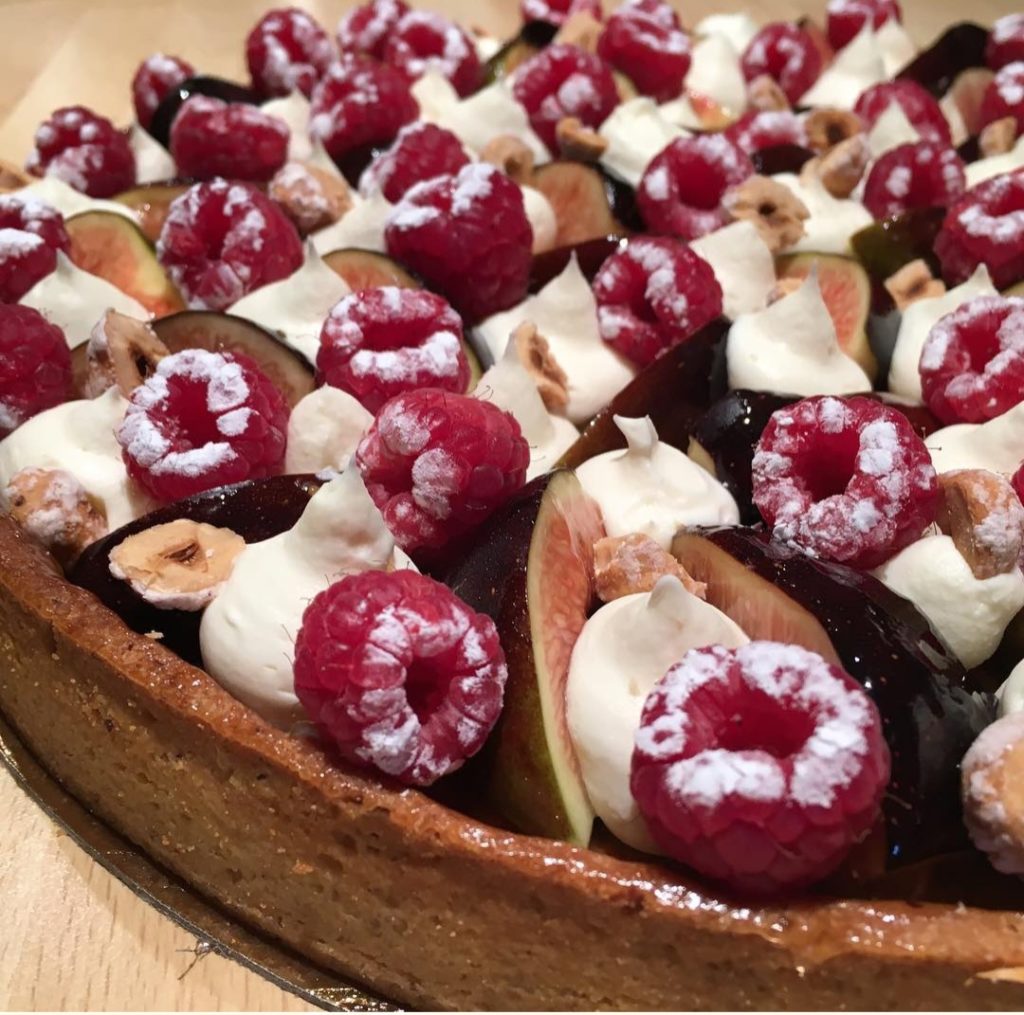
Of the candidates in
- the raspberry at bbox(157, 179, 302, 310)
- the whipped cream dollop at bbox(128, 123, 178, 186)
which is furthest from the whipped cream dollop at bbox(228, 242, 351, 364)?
the whipped cream dollop at bbox(128, 123, 178, 186)

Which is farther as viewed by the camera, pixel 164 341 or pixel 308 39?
pixel 308 39

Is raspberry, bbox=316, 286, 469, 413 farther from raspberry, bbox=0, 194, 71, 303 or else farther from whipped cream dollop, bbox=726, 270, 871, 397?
raspberry, bbox=0, 194, 71, 303

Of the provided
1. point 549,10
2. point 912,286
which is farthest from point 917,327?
point 549,10

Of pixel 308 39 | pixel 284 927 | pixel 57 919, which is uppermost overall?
pixel 308 39

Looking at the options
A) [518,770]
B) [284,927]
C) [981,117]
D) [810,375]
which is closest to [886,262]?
[810,375]

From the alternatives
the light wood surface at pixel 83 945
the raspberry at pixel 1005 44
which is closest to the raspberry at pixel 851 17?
the raspberry at pixel 1005 44

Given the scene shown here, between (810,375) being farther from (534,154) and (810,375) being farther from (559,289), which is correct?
(534,154)
